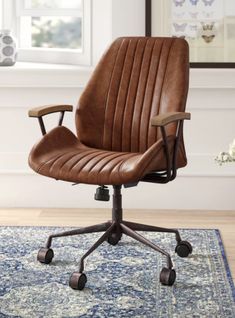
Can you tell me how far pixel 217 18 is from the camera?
4.51 metres

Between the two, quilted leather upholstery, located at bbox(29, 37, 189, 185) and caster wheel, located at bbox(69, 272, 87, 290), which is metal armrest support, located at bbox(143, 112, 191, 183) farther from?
caster wheel, located at bbox(69, 272, 87, 290)

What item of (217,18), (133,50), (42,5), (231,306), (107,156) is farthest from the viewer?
(42,5)

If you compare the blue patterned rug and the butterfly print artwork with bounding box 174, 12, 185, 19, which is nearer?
the blue patterned rug

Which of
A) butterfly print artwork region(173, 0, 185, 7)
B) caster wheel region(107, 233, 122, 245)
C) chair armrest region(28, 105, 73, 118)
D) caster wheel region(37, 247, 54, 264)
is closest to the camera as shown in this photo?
caster wheel region(37, 247, 54, 264)

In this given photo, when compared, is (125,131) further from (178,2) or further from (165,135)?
(178,2)

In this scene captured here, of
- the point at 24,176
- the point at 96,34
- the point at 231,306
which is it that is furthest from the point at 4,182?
the point at 231,306

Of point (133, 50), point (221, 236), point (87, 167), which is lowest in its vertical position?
point (221, 236)

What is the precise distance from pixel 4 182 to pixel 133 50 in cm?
132

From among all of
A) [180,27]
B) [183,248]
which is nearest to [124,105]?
[183,248]

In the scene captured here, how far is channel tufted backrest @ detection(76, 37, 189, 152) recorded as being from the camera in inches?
148

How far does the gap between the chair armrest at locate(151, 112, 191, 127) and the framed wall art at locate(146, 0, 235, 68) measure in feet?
3.74

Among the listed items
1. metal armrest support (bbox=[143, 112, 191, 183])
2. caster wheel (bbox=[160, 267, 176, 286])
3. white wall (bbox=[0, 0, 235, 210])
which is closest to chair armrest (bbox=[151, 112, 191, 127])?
metal armrest support (bbox=[143, 112, 191, 183])

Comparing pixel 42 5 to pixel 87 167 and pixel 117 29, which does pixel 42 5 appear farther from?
pixel 87 167

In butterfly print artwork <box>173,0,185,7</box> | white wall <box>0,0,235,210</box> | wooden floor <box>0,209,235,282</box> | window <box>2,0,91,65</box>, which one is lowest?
wooden floor <box>0,209,235,282</box>
